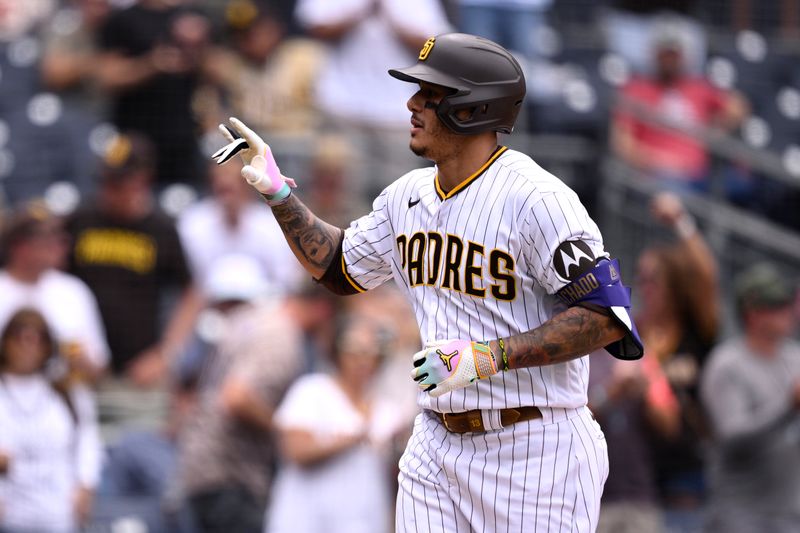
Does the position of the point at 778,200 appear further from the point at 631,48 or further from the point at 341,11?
the point at 341,11

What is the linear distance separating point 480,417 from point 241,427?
2.98 meters

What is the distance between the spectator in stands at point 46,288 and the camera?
676cm

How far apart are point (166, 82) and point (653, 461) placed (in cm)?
375

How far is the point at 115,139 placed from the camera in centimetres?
769

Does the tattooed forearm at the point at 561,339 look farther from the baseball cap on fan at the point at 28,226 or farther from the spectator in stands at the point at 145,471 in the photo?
the baseball cap on fan at the point at 28,226

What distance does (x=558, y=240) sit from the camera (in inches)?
133

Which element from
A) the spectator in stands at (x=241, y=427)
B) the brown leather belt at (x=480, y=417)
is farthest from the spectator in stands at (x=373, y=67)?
the brown leather belt at (x=480, y=417)

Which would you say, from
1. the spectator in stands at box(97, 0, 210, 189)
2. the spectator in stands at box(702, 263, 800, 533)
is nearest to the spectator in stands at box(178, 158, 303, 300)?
the spectator in stands at box(97, 0, 210, 189)

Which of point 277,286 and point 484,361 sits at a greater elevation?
point 484,361

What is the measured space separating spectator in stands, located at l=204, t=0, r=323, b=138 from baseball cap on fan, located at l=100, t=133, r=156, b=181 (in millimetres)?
863

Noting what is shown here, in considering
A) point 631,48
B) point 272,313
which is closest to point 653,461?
Result: point 272,313

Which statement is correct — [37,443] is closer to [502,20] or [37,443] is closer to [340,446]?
[340,446]

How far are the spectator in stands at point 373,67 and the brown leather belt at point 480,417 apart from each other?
14.9ft

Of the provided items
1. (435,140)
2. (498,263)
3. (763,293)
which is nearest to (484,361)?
(498,263)
